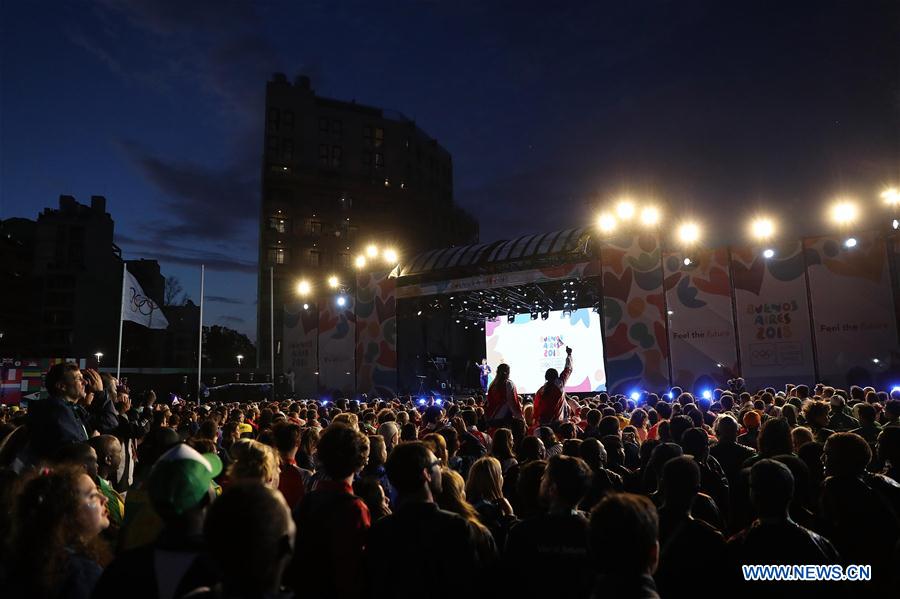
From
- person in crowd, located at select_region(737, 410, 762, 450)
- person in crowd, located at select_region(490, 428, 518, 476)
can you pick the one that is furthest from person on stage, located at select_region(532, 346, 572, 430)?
person in crowd, located at select_region(490, 428, 518, 476)

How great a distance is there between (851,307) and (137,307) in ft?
78.9

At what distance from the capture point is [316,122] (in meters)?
59.2

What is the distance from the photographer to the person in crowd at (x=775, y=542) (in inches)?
115

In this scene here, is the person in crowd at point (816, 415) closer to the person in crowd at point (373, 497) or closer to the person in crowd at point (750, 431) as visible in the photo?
the person in crowd at point (750, 431)

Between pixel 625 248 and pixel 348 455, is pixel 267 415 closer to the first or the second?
pixel 348 455

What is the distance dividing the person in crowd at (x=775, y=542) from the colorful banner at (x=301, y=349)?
30.5m

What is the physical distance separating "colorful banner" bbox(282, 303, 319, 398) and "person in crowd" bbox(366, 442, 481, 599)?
1187 inches

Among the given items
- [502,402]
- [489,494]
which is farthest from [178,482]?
[502,402]

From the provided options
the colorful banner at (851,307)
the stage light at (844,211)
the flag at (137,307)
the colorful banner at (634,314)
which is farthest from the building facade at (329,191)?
the stage light at (844,211)

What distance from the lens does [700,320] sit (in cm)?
2181

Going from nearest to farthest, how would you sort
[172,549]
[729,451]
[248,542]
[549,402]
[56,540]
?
[248,542]
[172,549]
[56,540]
[729,451]
[549,402]

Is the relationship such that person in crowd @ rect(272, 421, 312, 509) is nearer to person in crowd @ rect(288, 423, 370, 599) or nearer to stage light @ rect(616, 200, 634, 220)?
person in crowd @ rect(288, 423, 370, 599)

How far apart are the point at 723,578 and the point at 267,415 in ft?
26.0

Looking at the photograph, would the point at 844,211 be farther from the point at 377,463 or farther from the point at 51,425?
the point at 51,425
